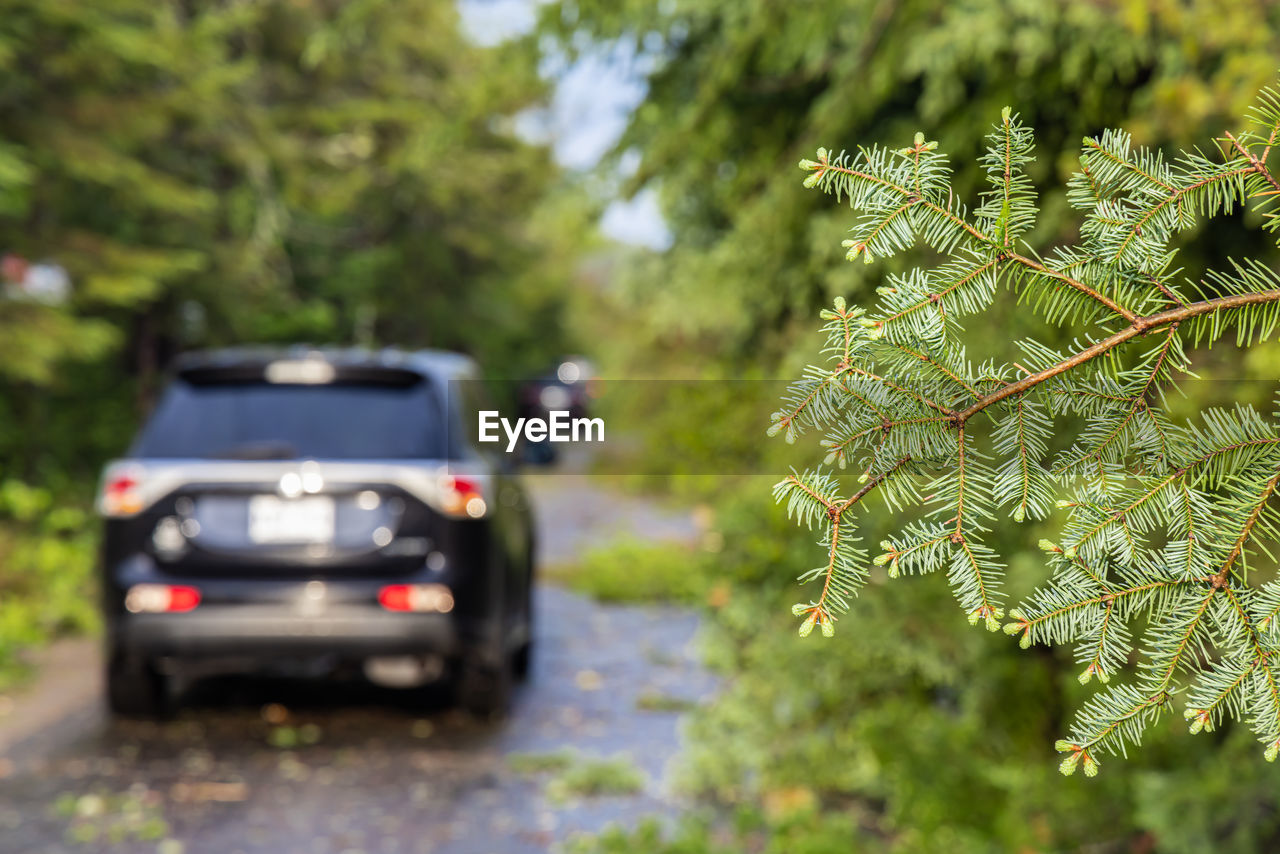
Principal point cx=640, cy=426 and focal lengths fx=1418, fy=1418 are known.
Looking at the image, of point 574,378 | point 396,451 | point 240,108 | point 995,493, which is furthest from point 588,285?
point 995,493

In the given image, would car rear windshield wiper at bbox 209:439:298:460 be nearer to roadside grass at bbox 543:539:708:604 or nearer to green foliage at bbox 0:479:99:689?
green foliage at bbox 0:479:99:689

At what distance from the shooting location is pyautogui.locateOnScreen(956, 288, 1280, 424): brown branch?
4.62 ft

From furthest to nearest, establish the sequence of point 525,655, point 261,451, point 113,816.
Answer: point 525,655, point 261,451, point 113,816

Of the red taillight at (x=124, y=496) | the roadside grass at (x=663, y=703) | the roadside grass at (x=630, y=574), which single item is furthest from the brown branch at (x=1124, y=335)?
the roadside grass at (x=630, y=574)

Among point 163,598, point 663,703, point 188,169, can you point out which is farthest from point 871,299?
point 188,169

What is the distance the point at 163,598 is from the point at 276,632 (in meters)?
0.57

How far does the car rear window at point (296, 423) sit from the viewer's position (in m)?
6.79

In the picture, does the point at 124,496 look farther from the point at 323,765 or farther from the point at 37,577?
the point at 37,577

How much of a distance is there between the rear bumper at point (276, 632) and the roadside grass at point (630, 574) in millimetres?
5501

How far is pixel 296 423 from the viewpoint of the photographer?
22.4ft

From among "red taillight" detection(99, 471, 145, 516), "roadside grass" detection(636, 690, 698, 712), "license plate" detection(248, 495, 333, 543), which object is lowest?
"roadside grass" detection(636, 690, 698, 712)

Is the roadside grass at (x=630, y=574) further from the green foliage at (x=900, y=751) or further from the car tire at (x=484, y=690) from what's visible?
the green foliage at (x=900, y=751)

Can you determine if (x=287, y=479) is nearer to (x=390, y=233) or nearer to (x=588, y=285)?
(x=390, y=233)

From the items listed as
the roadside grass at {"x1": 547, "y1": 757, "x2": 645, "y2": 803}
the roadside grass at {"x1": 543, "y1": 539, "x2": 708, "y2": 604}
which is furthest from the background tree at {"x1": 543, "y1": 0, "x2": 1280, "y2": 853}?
the roadside grass at {"x1": 543, "y1": 539, "x2": 708, "y2": 604}
